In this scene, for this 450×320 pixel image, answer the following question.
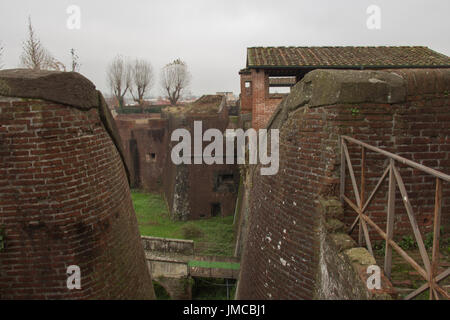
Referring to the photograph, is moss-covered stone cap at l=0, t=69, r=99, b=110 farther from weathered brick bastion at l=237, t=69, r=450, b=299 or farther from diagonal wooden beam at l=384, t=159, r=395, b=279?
diagonal wooden beam at l=384, t=159, r=395, b=279

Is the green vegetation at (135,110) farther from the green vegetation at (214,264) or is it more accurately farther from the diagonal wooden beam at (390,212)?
the diagonal wooden beam at (390,212)

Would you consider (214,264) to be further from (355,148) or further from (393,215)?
(393,215)

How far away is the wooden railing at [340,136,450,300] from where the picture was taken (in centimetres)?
204

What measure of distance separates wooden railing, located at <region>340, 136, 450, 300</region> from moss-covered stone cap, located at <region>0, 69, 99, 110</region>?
311 cm

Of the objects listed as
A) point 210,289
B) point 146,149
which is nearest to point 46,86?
point 210,289

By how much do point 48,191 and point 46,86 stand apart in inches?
44.3

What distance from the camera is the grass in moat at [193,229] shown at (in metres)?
13.1

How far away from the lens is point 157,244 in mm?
11703

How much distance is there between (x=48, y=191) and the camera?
10.3 feet

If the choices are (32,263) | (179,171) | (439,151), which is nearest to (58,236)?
(32,263)


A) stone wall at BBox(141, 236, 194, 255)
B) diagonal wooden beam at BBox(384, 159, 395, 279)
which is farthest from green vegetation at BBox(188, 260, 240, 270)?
diagonal wooden beam at BBox(384, 159, 395, 279)
